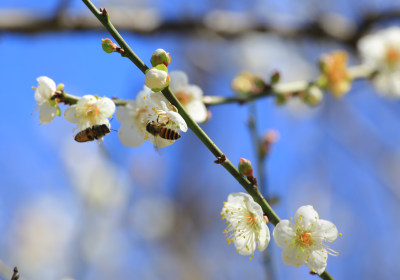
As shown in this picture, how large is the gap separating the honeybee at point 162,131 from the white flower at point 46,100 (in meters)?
0.38

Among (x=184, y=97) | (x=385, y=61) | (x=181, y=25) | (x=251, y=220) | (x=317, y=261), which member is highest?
(x=181, y=25)

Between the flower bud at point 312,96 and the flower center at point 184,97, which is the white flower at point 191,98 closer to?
the flower center at point 184,97

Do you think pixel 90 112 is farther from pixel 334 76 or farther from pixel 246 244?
pixel 334 76

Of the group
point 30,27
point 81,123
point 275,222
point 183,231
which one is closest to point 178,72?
point 81,123

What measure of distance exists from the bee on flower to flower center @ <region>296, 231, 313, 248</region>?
75 cm

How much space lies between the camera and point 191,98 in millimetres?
1836

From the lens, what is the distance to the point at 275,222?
1305 millimetres

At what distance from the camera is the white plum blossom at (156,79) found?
1.20m

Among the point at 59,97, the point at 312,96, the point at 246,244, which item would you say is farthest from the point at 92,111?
the point at 312,96

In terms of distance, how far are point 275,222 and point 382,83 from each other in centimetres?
207

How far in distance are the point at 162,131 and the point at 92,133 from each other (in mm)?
255

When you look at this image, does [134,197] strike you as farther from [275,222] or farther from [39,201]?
[275,222]

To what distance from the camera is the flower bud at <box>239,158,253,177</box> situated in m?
1.31

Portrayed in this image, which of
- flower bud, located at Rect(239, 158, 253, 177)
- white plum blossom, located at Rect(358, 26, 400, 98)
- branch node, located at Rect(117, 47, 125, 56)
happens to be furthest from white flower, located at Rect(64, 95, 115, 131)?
white plum blossom, located at Rect(358, 26, 400, 98)
